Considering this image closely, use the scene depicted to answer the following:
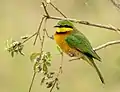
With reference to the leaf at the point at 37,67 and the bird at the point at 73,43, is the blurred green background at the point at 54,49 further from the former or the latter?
the leaf at the point at 37,67

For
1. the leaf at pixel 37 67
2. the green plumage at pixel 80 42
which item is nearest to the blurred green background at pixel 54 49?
the green plumage at pixel 80 42

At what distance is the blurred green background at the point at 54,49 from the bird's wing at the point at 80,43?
5.22 ft

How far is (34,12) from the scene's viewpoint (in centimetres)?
526

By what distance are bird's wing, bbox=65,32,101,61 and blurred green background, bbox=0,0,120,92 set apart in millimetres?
1590

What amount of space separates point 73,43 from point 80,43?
0.12ft

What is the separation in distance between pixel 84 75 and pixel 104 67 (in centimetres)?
33

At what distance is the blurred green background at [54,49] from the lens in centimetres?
420

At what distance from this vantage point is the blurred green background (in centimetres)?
420

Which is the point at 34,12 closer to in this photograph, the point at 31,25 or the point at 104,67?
the point at 31,25

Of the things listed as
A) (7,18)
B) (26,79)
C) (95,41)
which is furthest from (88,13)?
(26,79)

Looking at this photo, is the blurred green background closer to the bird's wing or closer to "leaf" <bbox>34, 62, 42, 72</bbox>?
the bird's wing

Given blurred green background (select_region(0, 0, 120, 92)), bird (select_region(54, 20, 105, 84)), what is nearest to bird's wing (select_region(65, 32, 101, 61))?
bird (select_region(54, 20, 105, 84))

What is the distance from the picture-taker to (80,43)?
2.11m

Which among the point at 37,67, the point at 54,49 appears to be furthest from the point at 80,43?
the point at 54,49
